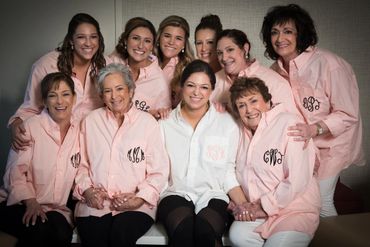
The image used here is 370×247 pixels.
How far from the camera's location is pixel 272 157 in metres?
2.24

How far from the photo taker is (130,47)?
2.76m

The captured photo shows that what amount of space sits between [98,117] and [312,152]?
3.93 feet

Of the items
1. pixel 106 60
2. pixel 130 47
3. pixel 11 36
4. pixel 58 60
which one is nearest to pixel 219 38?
pixel 130 47

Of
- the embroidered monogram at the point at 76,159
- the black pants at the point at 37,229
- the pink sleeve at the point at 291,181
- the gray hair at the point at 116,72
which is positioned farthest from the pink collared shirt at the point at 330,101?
the black pants at the point at 37,229

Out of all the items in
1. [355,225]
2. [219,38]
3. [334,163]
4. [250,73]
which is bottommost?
[355,225]

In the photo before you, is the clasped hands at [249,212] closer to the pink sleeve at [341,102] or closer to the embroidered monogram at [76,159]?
the pink sleeve at [341,102]

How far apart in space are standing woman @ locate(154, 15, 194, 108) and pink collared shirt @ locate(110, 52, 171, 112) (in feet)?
0.31

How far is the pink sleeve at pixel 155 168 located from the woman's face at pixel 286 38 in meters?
0.95

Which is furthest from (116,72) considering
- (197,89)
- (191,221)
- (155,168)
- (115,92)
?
(191,221)

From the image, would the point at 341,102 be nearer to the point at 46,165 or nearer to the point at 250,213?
the point at 250,213

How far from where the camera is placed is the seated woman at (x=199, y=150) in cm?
231

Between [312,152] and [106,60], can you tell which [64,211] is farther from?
[312,152]

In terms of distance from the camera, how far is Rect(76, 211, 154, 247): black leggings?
82.3 inches

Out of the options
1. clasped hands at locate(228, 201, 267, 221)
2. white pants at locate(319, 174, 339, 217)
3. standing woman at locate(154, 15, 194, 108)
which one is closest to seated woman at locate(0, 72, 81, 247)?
standing woman at locate(154, 15, 194, 108)
